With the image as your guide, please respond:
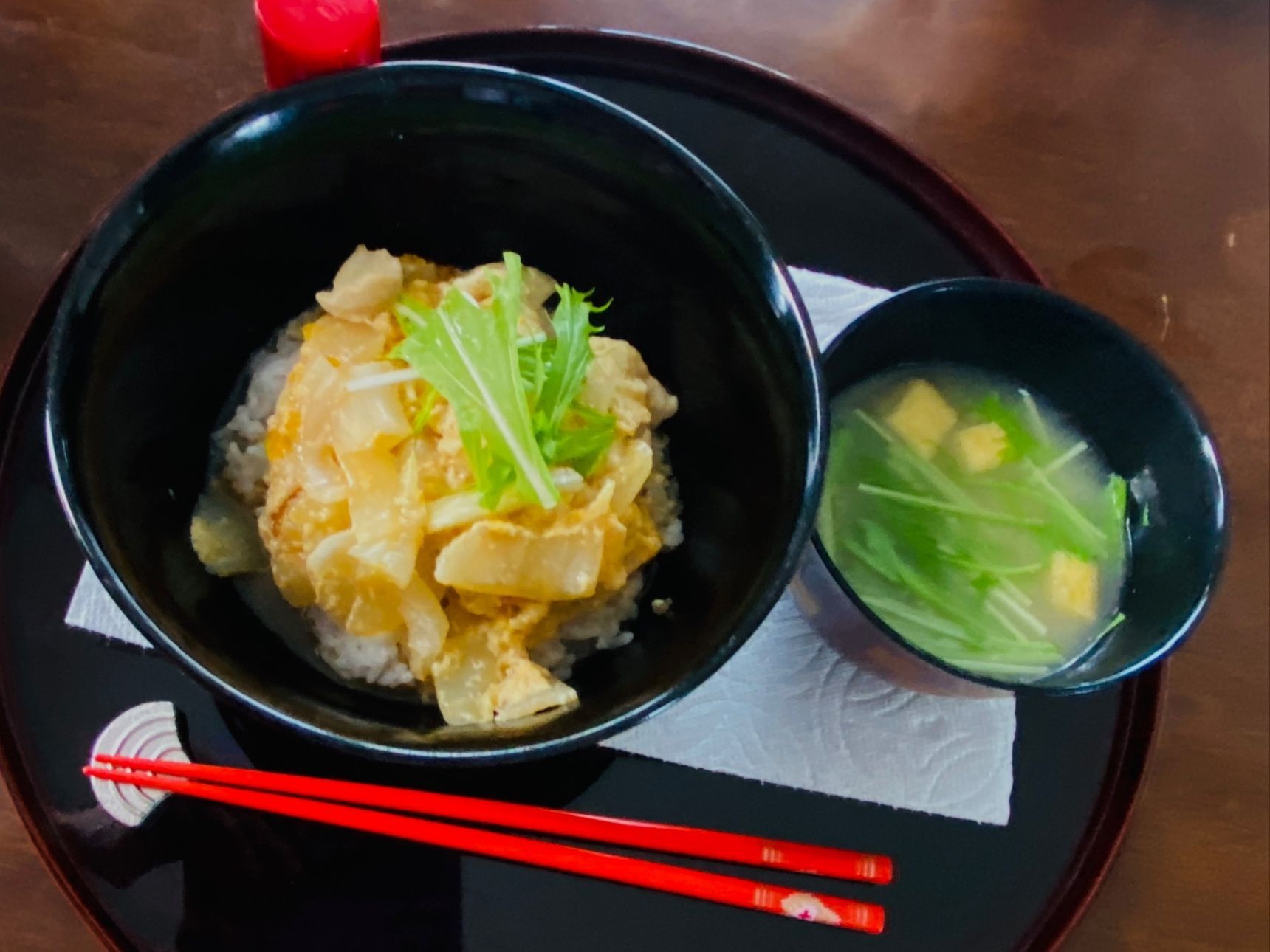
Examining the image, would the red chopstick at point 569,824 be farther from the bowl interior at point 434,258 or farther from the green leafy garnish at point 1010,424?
the green leafy garnish at point 1010,424

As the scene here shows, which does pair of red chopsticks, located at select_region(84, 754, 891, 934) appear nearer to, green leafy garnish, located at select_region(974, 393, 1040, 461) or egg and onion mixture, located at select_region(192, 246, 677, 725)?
egg and onion mixture, located at select_region(192, 246, 677, 725)

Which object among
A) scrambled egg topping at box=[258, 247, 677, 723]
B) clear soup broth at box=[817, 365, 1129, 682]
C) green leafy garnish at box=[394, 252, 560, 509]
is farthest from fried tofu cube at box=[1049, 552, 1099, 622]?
green leafy garnish at box=[394, 252, 560, 509]

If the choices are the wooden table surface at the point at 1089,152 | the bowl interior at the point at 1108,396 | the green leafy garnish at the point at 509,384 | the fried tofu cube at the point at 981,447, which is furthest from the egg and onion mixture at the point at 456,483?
the wooden table surface at the point at 1089,152

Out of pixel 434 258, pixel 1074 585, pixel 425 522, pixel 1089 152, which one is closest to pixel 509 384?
pixel 425 522

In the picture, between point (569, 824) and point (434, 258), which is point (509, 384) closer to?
point (434, 258)

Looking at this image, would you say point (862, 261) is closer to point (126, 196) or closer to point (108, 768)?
point (126, 196)

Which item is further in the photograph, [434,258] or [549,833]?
[434,258]
